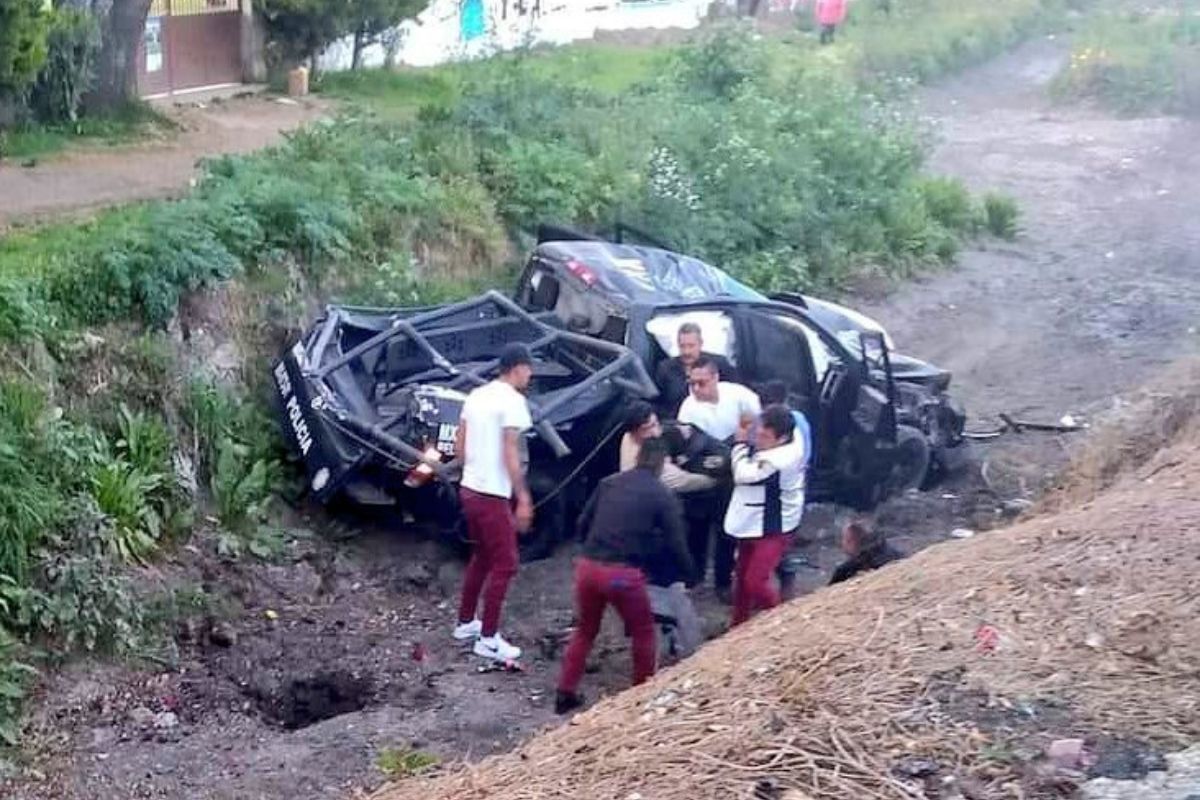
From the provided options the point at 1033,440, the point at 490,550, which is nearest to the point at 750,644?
the point at 490,550

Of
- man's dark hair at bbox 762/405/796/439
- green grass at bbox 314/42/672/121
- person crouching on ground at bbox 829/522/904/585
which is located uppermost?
green grass at bbox 314/42/672/121

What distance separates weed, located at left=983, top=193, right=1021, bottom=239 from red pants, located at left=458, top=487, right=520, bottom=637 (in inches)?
582

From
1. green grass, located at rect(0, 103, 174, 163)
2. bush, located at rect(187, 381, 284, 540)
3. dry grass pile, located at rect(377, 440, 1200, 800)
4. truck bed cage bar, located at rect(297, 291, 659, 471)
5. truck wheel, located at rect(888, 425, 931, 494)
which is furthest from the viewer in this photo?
green grass, located at rect(0, 103, 174, 163)

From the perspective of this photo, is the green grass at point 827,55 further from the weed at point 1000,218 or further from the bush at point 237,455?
the bush at point 237,455

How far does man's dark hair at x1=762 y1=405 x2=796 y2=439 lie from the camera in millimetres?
9992

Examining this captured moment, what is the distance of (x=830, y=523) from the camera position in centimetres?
1312

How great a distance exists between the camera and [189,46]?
24047mm

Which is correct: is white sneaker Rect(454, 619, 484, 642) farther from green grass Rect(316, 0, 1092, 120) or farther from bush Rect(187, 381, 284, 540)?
green grass Rect(316, 0, 1092, 120)

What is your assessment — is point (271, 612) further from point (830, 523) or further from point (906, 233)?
point (906, 233)

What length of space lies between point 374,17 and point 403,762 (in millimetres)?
18369

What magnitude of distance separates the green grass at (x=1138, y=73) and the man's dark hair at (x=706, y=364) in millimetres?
27012

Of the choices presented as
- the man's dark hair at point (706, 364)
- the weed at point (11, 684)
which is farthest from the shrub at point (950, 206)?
the weed at point (11, 684)

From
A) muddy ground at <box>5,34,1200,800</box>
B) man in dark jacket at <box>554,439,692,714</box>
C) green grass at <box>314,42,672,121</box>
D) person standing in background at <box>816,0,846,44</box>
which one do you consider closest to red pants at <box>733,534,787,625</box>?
muddy ground at <box>5,34,1200,800</box>

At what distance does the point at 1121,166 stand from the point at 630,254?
18.4m
